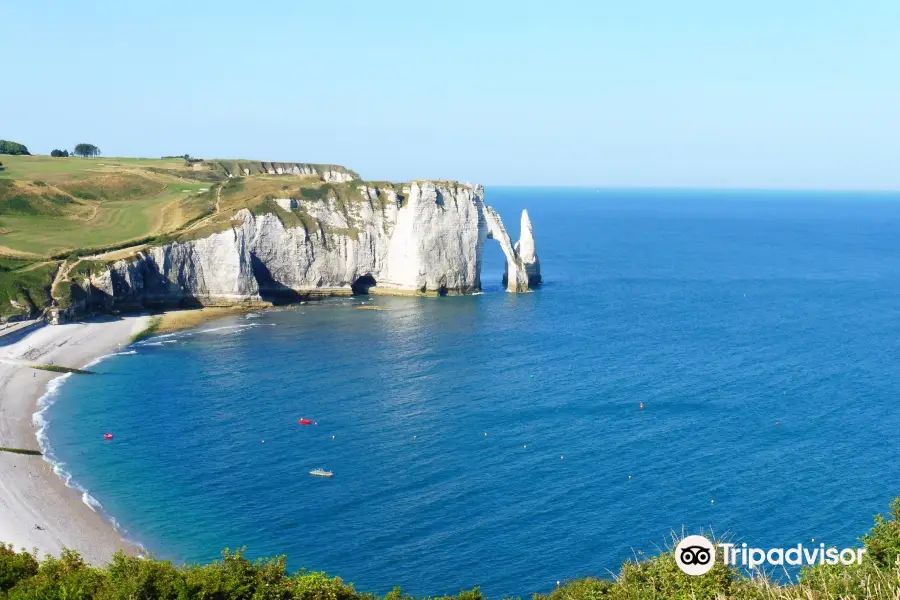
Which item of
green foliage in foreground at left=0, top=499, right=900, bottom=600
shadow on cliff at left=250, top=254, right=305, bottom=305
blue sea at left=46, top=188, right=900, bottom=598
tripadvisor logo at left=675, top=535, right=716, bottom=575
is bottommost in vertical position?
blue sea at left=46, top=188, right=900, bottom=598

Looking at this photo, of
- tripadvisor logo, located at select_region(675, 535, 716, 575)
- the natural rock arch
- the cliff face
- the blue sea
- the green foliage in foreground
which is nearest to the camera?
the green foliage in foreground

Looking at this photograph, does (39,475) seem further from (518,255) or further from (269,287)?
(518,255)

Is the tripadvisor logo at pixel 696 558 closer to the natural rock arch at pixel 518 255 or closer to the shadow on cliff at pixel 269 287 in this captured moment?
the shadow on cliff at pixel 269 287

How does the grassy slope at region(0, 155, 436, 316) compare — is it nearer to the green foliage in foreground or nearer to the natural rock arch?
the natural rock arch

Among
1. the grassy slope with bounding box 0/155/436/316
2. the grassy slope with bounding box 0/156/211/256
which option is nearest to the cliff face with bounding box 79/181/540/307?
the grassy slope with bounding box 0/155/436/316

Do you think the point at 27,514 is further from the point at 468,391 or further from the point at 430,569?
the point at 468,391

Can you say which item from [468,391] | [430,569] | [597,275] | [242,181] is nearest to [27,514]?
[430,569]

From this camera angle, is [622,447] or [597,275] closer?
[622,447]
